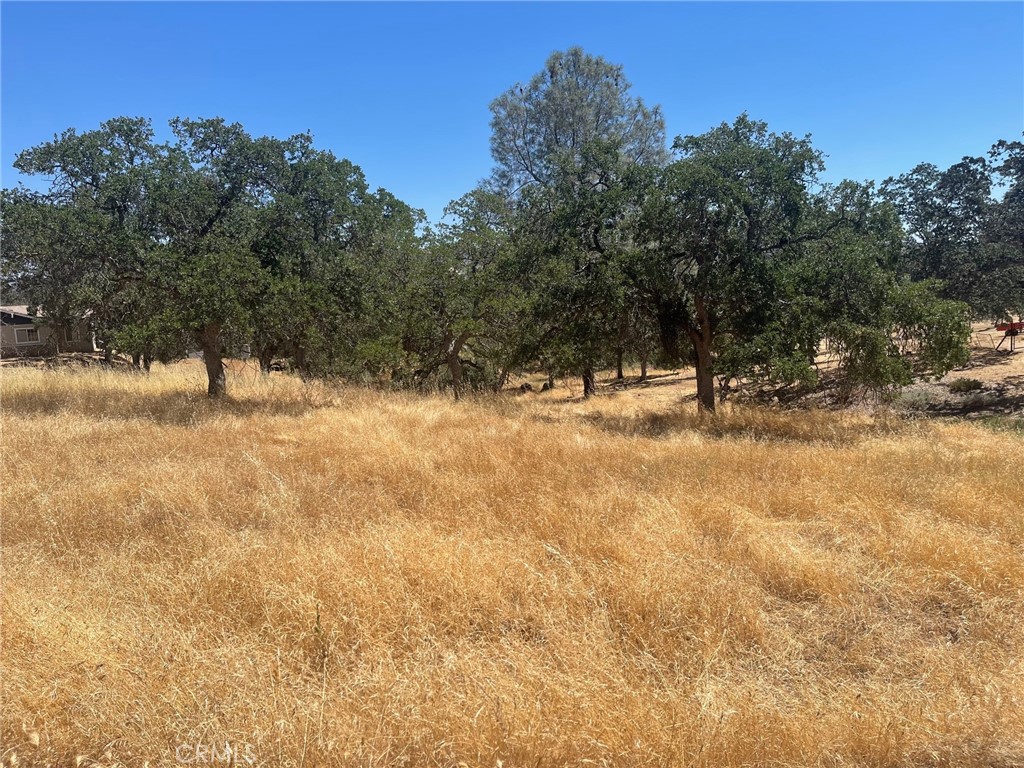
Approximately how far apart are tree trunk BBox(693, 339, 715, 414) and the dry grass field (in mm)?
6041

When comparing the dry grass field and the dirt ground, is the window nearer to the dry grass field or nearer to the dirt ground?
the dirt ground

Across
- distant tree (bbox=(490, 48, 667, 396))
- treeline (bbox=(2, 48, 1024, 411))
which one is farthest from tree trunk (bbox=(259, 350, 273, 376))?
distant tree (bbox=(490, 48, 667, 396))

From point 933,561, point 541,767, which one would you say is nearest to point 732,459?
point 933,561

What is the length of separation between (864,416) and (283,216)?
50.1 feet

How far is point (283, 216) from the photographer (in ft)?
42.7

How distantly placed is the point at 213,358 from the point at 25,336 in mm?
40935

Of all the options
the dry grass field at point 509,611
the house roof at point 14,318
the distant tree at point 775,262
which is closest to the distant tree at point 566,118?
the distant tree at point 775,262

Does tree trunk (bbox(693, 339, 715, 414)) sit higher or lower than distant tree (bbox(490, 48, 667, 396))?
lower

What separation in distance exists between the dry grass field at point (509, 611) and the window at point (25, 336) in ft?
147

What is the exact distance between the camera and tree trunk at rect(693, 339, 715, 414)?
1313 cm

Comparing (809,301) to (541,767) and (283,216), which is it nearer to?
(541,767)

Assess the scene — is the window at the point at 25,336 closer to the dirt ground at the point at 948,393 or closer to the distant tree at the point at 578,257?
the dirt ground at the point at 948,393

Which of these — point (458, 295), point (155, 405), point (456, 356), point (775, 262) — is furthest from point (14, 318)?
point (775, 262)

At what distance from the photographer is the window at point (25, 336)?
133ft
